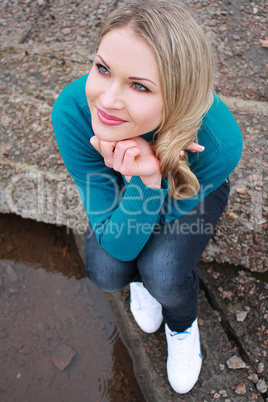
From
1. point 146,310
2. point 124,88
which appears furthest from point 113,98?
point 146,310

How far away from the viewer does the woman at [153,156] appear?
1.24m

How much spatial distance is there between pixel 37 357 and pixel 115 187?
1.30 meters

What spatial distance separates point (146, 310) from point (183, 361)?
0.37m

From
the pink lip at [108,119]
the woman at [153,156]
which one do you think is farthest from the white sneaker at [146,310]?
the pink lip at [108,119]

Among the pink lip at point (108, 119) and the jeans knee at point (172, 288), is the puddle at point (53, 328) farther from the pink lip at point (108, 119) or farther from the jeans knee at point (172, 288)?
the pink lip at point (108, 119)

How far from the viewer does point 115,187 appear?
1836 millimetres

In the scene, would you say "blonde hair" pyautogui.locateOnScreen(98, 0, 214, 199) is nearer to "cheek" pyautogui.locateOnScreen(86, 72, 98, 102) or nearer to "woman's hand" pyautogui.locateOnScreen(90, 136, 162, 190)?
"woman's hand" pyautogui.locateOnScreen(90, 136, 162, 190)

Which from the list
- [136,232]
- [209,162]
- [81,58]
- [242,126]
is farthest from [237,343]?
[81,58]

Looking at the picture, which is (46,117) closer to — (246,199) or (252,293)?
(246,199)

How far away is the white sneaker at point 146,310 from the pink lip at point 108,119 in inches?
47.5

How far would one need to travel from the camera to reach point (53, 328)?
244 centimetres

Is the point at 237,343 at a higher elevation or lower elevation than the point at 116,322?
higher

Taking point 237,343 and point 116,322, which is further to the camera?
point 116,322

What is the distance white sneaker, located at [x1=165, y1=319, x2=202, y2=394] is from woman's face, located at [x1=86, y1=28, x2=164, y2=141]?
1.22 meters
